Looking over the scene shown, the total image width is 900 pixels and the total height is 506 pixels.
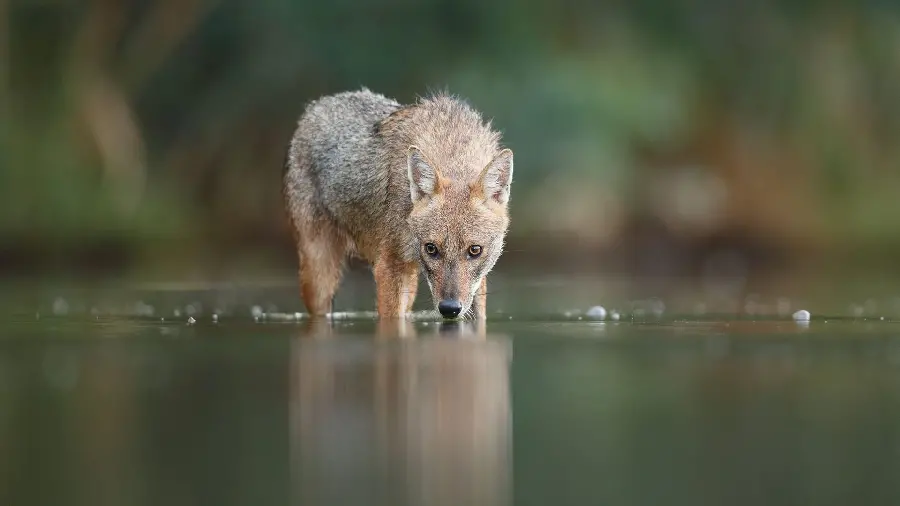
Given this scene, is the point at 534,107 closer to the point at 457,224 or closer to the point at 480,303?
the point at 480,303

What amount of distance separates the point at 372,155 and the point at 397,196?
32.8 inches

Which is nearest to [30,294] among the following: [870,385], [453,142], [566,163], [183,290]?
[183,290]

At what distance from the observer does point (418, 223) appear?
9594mm

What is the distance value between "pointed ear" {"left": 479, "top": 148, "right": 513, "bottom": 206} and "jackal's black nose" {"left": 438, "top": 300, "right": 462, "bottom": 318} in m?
1.00

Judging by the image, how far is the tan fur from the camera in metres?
9.50

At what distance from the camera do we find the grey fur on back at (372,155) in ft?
33.5

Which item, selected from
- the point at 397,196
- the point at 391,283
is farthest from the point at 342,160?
the point at 391,283

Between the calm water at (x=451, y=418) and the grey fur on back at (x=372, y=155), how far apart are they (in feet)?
5.18

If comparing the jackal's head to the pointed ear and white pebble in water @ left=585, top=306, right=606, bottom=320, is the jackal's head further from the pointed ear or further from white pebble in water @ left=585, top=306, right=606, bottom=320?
white pebble in water @ left=585, top=306, right=606, bottom=320

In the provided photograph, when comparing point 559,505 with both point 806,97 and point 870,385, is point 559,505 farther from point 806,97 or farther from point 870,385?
point 806,97

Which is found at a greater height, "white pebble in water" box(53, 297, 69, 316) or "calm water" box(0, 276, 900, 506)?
"white pebble in water" box(53, 297, 69, 316)

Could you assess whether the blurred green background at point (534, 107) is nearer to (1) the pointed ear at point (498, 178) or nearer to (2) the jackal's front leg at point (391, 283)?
(2) the jackal's front leg at point (391, 283)

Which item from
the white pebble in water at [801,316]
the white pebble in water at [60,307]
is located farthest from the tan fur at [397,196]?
the white pebble in water at [801,316]

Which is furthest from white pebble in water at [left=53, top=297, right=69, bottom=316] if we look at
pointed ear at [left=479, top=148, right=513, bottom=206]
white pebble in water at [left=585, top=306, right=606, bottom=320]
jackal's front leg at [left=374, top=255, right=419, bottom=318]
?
white pebble in water at [left=585, top=306, right=606, bottom=320]
